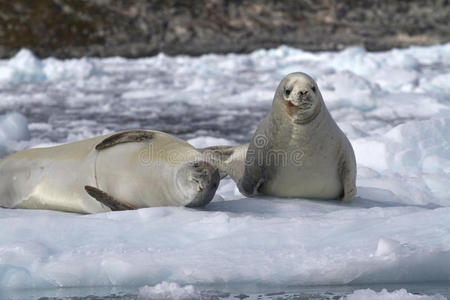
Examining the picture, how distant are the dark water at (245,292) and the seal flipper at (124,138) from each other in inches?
46.4

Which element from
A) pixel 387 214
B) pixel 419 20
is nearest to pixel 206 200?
pixel 387 214

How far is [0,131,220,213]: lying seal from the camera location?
358 centimetres

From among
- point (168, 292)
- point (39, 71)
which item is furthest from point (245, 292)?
point (39, 71)

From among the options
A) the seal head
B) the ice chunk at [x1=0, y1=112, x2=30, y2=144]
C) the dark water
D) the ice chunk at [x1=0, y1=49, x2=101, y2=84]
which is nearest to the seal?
the seal head

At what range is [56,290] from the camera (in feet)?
9.09

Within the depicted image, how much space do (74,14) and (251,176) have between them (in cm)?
2825

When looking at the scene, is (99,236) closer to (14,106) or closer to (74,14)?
(14,106)

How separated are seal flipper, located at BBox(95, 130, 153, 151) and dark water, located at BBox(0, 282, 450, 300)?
118 centimetres

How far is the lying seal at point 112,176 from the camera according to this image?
3.58 meters

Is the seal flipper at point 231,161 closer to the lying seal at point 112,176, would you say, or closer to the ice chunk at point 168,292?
the lying seal at point 112,176

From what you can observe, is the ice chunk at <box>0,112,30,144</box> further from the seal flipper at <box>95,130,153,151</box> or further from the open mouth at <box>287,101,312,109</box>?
the open mouth at <box>287,101,312,109</box>

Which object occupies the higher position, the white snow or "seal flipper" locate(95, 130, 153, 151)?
"seal flipper" locate(95, 130, 153, 151)

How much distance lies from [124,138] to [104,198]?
1.30 feet

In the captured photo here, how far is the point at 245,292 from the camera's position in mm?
2709
